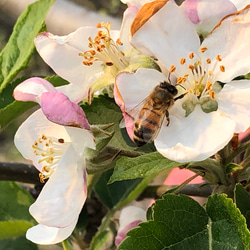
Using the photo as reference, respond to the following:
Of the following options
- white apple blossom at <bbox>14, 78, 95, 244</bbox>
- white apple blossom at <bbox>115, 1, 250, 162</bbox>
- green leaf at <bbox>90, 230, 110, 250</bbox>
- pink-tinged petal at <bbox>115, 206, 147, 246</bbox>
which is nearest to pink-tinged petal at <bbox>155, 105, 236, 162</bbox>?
white apple blossom at <bbox>115, 1, 250, 162</bbox>

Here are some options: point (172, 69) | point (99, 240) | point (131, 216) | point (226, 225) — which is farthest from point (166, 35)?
point (99, 240)

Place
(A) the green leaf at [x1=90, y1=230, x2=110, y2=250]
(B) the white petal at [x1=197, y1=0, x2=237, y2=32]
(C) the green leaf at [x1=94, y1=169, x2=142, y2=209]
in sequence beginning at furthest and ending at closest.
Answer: (C) the green leaf at [x1=94, y1=169, x2=142, y2=209] < (A) the green leaf at [x1=90, y1=230, x2=110, y2=250] < (B) the white petal at [x1=197, y1=0, x2=237, y2=32]

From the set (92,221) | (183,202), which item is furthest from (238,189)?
(92,221)

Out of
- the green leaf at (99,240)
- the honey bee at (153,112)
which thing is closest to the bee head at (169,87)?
the honey bee at (153,112)

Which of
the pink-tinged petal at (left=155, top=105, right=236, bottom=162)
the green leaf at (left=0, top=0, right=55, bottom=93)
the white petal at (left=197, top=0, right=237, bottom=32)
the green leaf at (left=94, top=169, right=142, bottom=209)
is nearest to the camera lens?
the pink-tinged petal at (left=155, top=105, right=236, bottom=162)

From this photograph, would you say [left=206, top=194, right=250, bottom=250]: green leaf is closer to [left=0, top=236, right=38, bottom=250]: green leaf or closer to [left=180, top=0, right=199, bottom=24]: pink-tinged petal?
[left=180, top=0, right=199, bottom=24]: pink-tinged petal
